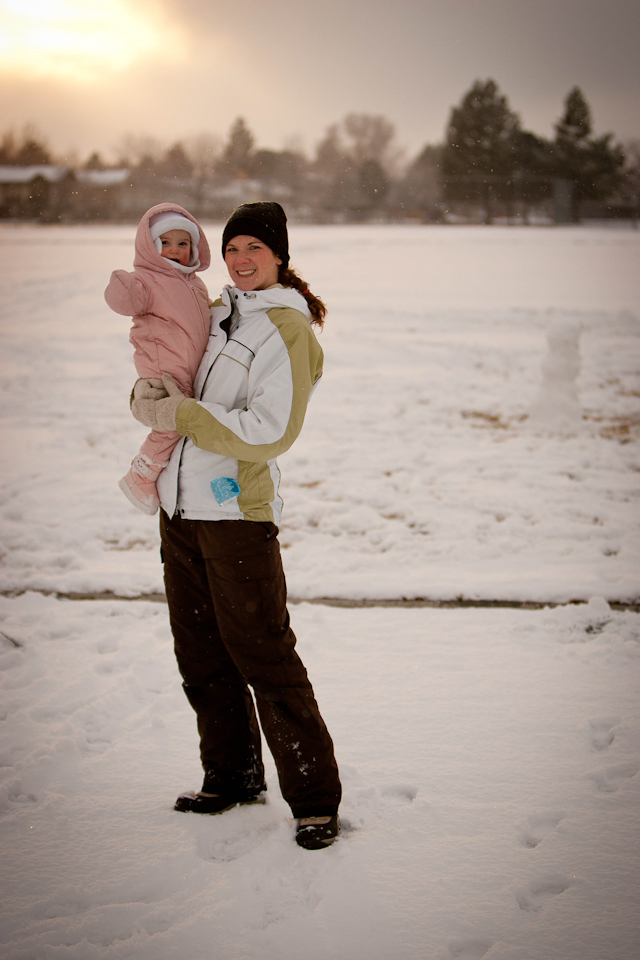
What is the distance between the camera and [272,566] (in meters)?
1.97

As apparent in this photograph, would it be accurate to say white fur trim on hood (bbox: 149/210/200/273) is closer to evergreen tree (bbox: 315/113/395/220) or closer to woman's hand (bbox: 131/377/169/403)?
woman's hand (bbox: 131/377/169/403)

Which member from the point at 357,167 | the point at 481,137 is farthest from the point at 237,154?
the point at 481,137

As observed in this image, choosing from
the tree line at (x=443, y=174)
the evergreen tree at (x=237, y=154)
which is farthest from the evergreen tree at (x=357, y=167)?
the evergreen tree at (x=237, y=154)

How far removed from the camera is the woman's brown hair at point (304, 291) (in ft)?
6.64

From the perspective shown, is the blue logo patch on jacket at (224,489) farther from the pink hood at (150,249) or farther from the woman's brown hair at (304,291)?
the pink hood at (150,249)

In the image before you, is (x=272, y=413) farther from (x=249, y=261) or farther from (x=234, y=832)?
(x=234, y=832)

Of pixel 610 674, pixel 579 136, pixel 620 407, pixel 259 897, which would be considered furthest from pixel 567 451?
pixel 579 136

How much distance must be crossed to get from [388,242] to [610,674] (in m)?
22.7

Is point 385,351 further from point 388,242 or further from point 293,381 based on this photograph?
point 388,242

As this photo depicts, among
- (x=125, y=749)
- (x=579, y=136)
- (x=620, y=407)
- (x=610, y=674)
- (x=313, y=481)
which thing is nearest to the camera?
(x=125, y=749)

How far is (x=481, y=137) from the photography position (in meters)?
40.8

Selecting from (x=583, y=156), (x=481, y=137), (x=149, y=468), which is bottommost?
(x=149, y=468)

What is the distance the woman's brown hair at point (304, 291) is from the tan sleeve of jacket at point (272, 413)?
0.46 ft

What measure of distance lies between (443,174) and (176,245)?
42197mm
